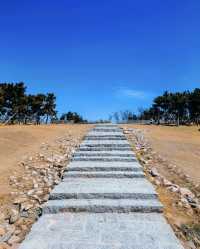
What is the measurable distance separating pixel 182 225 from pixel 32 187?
4124 millimetres

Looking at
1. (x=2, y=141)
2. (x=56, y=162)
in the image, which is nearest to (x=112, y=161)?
(x=56, y=162)

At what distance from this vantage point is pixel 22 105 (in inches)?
1893

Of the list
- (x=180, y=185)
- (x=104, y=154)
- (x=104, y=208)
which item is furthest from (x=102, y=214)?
(x=104, y=154)

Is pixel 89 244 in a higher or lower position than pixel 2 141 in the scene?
lower

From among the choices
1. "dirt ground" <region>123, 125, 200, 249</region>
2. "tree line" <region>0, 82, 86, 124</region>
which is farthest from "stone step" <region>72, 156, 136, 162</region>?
"tree line" <region>0, 82, 86, 124</region>

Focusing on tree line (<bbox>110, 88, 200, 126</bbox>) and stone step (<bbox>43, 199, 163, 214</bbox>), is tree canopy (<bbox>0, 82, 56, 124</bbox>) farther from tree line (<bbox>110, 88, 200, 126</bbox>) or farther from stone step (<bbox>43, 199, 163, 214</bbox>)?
stone step (<bbox>43, 199, 163, 214</bbox>)

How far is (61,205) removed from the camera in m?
6.18

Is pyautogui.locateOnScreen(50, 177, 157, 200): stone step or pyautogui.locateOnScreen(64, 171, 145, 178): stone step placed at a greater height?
pyautogui.locateOnScreen(64, 171, 145, 178): stone step

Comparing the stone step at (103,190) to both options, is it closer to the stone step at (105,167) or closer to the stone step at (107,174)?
the stone step at (107,174)

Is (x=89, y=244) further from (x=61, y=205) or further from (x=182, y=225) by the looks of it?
(x=182, y=225)

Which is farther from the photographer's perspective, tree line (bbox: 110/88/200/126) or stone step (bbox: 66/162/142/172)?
tree line (bbox: 110/88/200/126)

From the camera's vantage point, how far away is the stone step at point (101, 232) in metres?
4.73

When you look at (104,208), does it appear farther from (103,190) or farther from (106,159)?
(106,159)

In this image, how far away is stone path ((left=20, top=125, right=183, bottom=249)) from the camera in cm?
482
